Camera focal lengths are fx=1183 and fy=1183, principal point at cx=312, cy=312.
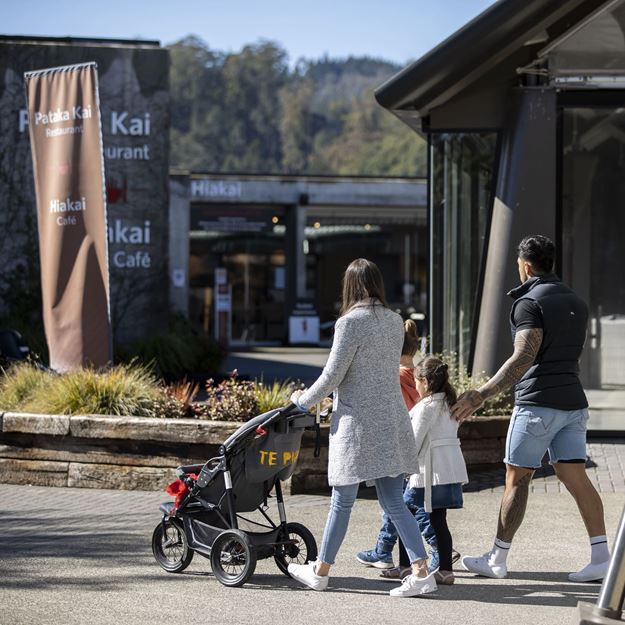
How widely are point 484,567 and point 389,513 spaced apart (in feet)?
3.20

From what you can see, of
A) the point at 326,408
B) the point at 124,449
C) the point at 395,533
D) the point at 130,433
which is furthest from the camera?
the point at 124,449

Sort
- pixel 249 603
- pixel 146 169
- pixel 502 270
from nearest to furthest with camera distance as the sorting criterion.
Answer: pixel 249 603 → pixel 502 270 → pixel 146 169

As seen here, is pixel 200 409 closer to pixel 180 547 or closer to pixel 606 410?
pixel 180 547

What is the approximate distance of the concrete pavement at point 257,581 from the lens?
6.27 meters

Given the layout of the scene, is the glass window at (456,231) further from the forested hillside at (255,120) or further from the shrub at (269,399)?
the forested hillside at (255,120)

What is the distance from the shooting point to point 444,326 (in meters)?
13.2

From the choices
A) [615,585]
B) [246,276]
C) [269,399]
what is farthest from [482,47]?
[246,276]

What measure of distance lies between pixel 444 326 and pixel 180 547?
6.44 m

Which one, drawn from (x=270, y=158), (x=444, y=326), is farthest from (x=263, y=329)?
(x=270, y=158)

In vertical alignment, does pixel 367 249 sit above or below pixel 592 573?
above

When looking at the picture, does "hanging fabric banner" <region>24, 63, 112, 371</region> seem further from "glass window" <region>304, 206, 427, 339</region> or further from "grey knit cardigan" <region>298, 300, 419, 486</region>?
"glass window" <region>304, 206, 427, 339</region>

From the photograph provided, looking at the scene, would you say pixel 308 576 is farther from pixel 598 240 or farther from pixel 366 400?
pixel 598 240

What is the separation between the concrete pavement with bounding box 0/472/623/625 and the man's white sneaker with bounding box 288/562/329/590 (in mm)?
57

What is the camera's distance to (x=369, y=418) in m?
6.47
